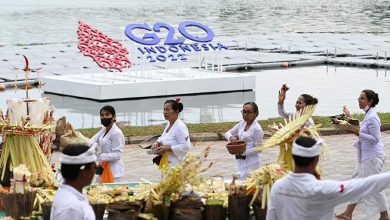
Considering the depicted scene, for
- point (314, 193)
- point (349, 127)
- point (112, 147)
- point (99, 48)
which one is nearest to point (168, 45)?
point (99, 48)

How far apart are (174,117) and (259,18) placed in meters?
53.4

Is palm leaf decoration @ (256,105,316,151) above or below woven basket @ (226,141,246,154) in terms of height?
above

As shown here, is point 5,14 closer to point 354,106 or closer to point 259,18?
point 259,18

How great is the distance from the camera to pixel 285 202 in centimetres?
820

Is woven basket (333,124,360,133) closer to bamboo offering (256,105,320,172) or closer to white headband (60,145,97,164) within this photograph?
bamboo offering (256,105,320,172)

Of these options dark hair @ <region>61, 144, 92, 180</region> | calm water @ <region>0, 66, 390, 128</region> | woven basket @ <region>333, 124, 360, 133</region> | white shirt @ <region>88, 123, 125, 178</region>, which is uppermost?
dark hair @ <region>61, 144, 92, 180</region>

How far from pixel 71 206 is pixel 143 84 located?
2000 centimetres

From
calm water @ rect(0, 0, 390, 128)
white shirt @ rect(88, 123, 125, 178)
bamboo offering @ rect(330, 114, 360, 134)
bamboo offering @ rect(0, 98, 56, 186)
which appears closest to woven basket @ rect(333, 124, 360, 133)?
bamboo offering @ rect(330, 114, 360, 134)

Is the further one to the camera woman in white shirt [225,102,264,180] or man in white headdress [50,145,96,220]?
woman in white shirt [225,102,264,180]

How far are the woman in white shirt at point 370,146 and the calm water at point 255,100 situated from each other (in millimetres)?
10042

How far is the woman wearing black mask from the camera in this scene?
13.4 m

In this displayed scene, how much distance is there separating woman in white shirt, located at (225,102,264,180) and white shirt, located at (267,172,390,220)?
5009 mm

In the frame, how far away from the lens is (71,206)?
24.7 ft

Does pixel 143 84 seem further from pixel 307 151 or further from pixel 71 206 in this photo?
pixel 71 206
